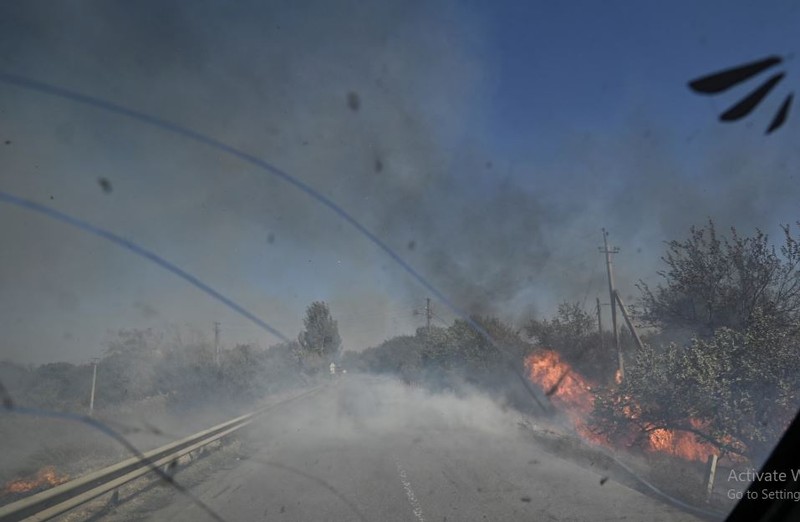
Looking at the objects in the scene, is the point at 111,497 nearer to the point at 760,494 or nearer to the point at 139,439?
the point at 139,439

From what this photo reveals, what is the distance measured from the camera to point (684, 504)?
750 cm

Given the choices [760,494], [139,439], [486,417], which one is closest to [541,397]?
[486,417]

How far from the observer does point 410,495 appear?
26.6ft

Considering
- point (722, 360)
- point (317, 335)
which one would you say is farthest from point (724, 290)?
point (317, 335)

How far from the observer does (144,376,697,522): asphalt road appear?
7.01m

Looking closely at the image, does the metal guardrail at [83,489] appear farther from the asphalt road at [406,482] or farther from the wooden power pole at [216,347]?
the wooden power pole at [216,347]

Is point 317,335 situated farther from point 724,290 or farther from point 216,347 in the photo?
point 724,290

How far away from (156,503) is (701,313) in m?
12.5

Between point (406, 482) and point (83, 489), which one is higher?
point (83, 489)

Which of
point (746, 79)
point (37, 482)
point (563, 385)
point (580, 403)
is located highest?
point (746, 79)

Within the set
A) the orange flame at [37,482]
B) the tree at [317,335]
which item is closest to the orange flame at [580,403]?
the orange flame at [37,482]

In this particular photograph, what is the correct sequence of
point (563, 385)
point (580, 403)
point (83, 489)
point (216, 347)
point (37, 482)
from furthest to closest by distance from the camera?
point (216, 347), point (563, 385), point (580, 403), point (37, 482), point (83, 489)

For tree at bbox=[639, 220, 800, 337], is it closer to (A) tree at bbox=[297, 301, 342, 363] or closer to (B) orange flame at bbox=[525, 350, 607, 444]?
(B) orange flame at bbox=[525, 350, 607, 444]

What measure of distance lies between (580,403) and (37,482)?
1467 cm
